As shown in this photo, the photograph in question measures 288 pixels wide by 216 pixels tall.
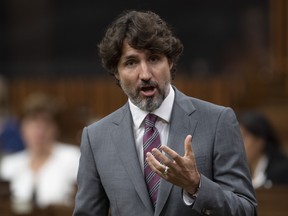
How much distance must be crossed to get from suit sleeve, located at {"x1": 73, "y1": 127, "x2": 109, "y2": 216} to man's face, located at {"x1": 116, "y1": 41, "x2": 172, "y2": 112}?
259 mm

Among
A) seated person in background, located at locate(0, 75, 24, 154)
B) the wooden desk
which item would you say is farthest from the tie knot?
seated person in background, located at locate(0, 75, 24, 154)

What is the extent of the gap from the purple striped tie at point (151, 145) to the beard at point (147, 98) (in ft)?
0.18

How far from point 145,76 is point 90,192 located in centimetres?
44

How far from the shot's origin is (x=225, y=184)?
2.98 meters

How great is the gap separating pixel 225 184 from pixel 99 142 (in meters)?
0.46

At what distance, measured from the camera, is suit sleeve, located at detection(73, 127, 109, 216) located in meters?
3.13

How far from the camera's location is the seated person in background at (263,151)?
19.2 feet

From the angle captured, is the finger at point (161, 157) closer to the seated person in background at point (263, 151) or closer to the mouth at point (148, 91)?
the mouth at point (148, 91)

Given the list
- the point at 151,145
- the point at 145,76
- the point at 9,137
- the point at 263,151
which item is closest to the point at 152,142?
the point at 151,145

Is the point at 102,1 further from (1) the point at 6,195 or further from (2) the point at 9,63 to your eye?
(1) the point at 6,195

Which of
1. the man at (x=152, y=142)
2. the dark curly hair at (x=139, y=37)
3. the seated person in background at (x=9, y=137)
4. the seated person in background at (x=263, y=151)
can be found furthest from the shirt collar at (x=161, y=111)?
the seated person in background at (x=9, y=137)

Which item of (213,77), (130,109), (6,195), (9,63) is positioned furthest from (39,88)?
(130,109)

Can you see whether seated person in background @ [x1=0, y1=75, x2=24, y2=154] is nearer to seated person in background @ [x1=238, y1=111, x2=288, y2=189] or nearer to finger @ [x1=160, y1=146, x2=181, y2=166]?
seated person in background @ [x1=238, y1=111, x2=288, y2=189]

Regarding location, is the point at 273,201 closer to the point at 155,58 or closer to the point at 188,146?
the point at 155,58
